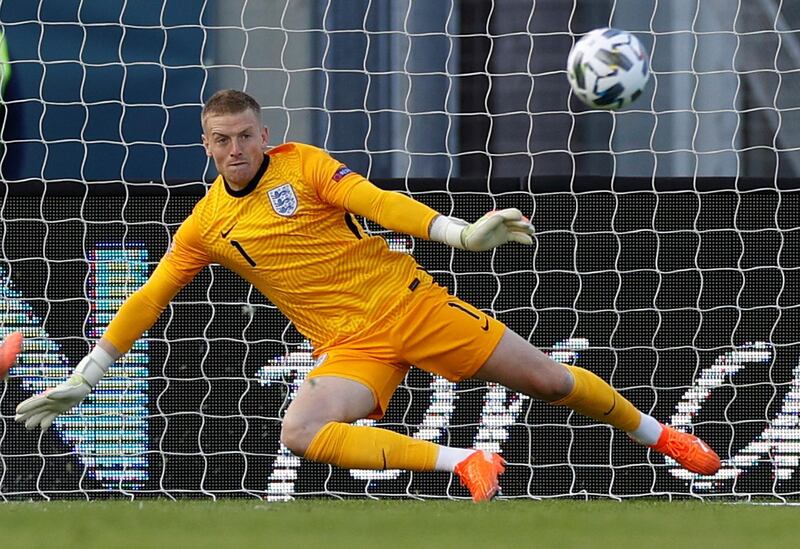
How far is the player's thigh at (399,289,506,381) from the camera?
17.9 ft

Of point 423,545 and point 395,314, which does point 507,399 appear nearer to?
point 395,314

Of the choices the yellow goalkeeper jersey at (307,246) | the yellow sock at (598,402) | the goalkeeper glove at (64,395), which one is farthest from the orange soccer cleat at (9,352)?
the yellow sock at (598,402)

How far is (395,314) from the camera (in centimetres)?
546

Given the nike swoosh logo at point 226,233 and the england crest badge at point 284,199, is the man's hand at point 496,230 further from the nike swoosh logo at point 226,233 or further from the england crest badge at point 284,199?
the nike swoosh logo at point 226,233

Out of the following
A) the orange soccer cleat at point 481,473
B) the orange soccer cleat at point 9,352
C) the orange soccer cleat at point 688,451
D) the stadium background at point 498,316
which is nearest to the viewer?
the orange soccer cleat at point 481,473

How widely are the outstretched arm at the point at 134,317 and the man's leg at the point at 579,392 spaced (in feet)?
3.91

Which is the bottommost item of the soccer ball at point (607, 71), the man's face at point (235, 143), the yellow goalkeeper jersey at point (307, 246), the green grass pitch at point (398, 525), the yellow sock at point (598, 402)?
the green grass pitch at point (398, 525)

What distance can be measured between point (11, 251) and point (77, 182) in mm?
437

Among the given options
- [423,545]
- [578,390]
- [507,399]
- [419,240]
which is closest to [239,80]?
[419,240]

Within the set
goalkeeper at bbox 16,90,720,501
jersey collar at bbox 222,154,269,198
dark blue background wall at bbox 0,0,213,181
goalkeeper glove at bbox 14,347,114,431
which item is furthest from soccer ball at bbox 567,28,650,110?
dark blue background wall at bbox 0,0,213,181

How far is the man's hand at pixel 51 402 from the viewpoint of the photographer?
5.54 m

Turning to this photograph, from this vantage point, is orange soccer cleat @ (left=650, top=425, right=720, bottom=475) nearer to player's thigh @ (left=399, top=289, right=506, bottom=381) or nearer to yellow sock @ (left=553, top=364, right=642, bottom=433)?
yellow sock @ (left=553, top=364, right=642, bottom=433)

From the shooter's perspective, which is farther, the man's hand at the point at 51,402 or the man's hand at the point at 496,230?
the man's hand at the point at 51,402

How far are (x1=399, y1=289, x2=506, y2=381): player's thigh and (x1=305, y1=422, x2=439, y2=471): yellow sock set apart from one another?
0.37m
